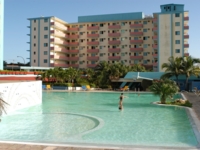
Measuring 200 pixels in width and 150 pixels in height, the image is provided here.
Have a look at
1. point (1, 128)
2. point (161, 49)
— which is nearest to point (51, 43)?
point (161, 49)

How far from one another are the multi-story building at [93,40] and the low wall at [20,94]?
4716 centimetres

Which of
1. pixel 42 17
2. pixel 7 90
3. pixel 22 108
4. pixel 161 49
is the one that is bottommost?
pixel 22 108

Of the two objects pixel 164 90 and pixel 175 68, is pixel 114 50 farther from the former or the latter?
pixel 164 90

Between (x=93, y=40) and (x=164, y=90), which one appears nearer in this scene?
(x=164, y=90)

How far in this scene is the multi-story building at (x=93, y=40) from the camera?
71.5 meters

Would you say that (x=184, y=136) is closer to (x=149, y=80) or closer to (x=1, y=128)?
(x=1, y=128)

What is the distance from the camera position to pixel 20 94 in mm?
21969

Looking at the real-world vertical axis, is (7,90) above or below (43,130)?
above

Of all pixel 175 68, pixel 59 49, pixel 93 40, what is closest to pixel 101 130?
pixel 175 68

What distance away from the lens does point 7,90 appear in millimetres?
19781

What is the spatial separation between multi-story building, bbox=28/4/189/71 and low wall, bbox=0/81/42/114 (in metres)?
47.2

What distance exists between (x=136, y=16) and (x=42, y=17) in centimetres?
2523

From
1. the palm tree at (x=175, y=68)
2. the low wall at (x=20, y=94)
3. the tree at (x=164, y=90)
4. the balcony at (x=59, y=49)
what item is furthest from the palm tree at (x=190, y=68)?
the balcony at (x=59, y=49)

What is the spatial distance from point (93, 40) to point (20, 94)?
55.3m
